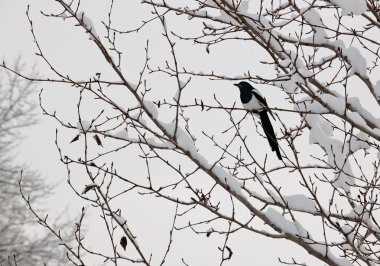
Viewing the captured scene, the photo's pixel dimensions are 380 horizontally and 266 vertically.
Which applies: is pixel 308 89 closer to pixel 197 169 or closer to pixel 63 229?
pixel 197 169

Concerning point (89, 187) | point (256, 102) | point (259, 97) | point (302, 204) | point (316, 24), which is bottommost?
point (302, 204)

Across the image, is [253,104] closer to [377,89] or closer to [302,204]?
[377,89]

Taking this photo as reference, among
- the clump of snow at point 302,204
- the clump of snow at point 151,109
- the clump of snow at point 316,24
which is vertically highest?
the clump of snow at point 316,24

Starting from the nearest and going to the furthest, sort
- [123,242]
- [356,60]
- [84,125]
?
[123,242]
[84,125]
[356,60]

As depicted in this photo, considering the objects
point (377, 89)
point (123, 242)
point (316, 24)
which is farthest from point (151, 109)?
point (377, 89)

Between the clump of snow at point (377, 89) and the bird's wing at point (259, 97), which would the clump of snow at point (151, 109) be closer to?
the clump of snow at point (377, 89)

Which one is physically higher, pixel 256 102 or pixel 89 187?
pixel 256 102

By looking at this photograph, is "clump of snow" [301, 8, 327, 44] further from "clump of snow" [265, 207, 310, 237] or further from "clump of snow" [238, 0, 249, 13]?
"clump of snow" [265, 207, 310, 237]

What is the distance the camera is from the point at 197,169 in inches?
109

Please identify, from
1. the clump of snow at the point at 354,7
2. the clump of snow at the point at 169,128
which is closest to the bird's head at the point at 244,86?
the clump of snow at the point at 354,7

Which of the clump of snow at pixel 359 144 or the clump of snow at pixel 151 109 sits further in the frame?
the clump of snow at pixel 359 144

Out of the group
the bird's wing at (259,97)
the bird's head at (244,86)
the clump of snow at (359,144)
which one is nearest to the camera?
the clump of snow at (359,144)

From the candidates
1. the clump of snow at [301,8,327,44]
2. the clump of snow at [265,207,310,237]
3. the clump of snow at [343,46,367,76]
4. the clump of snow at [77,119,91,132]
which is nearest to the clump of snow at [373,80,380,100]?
the clump of snow at [343,46,367,76]

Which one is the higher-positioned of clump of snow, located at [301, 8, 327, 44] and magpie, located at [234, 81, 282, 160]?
magpie, located at [234, 81, 282, 160]
